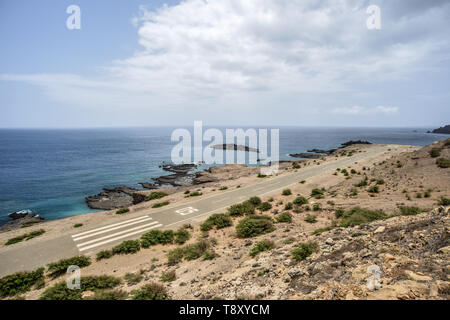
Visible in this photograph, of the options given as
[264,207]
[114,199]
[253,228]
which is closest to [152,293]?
[253,228]

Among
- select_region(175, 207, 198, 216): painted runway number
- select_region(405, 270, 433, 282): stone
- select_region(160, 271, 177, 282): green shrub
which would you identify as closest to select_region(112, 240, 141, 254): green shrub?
select_region(160, 271, 177, 282): green shrub

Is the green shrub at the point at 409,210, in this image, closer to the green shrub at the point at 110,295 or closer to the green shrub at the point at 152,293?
the green shrub at the point at 152,293

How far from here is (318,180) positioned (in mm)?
33000

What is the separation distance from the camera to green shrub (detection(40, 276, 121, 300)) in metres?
9.63

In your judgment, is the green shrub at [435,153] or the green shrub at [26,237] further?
the green shrub at [435,153]

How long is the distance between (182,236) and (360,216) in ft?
44.6

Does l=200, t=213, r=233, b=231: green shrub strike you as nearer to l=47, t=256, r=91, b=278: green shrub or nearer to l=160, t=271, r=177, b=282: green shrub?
l=160, t=271, r=177, b=282: green shrub

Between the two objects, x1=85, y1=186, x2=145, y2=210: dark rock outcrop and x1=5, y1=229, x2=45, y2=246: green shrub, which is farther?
x1=85, y1=186, x2=145, y2=210: dark rock outcrop

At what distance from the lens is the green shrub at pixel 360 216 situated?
1330 cm

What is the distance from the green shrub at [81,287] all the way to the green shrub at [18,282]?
9.67 ft

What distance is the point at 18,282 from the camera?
452 inches

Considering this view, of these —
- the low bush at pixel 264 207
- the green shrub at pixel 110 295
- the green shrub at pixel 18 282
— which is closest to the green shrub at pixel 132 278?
the green shrub at pixel 110 295

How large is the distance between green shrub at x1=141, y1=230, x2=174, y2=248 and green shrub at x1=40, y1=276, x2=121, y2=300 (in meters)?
4.30

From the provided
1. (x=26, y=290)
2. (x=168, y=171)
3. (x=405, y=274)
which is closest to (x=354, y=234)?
(x=405, y=274)
